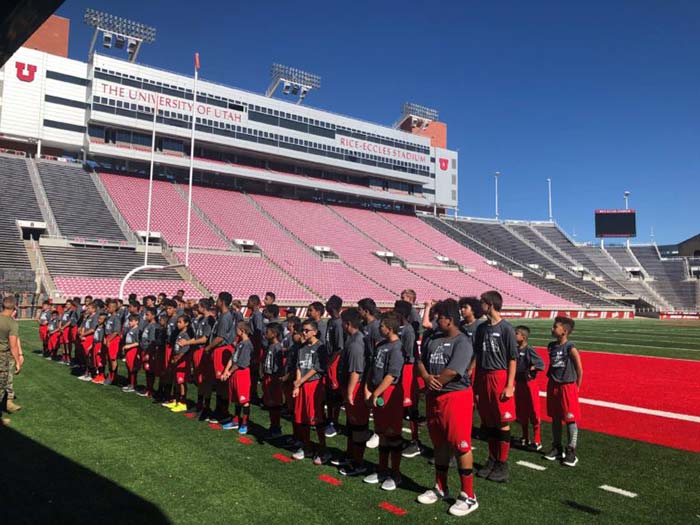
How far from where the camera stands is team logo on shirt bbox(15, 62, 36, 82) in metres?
40.1

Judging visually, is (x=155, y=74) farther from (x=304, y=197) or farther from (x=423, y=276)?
(x=423, y=276)

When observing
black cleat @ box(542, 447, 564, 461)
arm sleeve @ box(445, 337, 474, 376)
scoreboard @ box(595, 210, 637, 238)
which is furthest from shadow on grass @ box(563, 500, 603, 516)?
scoreboard @ box(595, 210, 637, 238)

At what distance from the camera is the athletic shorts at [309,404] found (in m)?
6.23

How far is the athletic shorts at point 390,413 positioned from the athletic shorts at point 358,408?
1.10 feet

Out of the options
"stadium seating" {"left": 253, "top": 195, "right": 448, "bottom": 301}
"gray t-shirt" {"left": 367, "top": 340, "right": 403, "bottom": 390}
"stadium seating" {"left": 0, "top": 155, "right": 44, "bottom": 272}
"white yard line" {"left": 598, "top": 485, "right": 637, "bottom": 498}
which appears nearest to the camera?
"white yard line" {"left": 598, "top": 485, "right": 637, "bottom": 498}

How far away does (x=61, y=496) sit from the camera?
498 centimetres

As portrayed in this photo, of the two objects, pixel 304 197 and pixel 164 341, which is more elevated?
pixel 304 197

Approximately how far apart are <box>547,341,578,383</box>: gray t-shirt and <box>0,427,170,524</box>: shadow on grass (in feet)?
16.3

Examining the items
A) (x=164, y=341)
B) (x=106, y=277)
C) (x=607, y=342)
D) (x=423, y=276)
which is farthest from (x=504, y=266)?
(x=164, y=341)

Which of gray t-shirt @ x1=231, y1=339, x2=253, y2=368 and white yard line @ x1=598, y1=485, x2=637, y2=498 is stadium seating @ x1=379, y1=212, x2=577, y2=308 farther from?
white yard line @ x1=598, y1=485, x2=637, y2=498

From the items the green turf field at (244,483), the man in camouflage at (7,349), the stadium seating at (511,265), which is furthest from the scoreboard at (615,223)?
the man in camouflage at (7,349)

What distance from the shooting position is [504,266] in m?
52.1

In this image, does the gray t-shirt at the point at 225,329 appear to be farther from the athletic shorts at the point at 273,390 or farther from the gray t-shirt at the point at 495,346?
the gray t-shirt at the point at 495,346

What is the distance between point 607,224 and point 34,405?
219 feet
